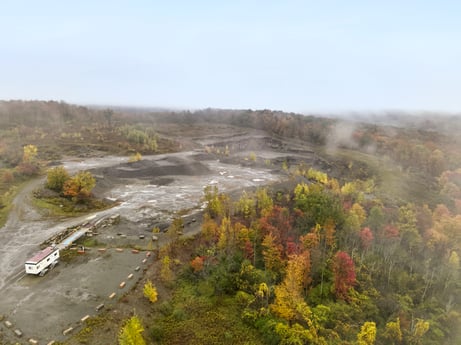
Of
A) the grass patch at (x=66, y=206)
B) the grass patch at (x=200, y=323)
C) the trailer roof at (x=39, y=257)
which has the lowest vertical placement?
the grass patch at (x=200, y=323)

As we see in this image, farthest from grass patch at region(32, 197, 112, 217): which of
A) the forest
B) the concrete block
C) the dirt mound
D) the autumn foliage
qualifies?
the autumn foliage

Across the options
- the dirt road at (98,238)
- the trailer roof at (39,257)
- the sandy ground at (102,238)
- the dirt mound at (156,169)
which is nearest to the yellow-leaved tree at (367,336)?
the sandy ground at (102,238)

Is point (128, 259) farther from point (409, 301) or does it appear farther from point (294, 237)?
point (409, 301)

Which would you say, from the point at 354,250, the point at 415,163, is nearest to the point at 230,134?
the point at 415,163

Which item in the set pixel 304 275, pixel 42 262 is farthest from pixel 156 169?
pixel 304 275

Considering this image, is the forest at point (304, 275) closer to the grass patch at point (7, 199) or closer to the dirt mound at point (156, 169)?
the grass patch at point (7, 199)

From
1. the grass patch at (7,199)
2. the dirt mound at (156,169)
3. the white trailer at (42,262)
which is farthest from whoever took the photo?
the dirt mound at (156,169)

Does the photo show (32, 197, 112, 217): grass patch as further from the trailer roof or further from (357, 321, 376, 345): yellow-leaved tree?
(357, 321, 376, 345): yellow-leaved tree
